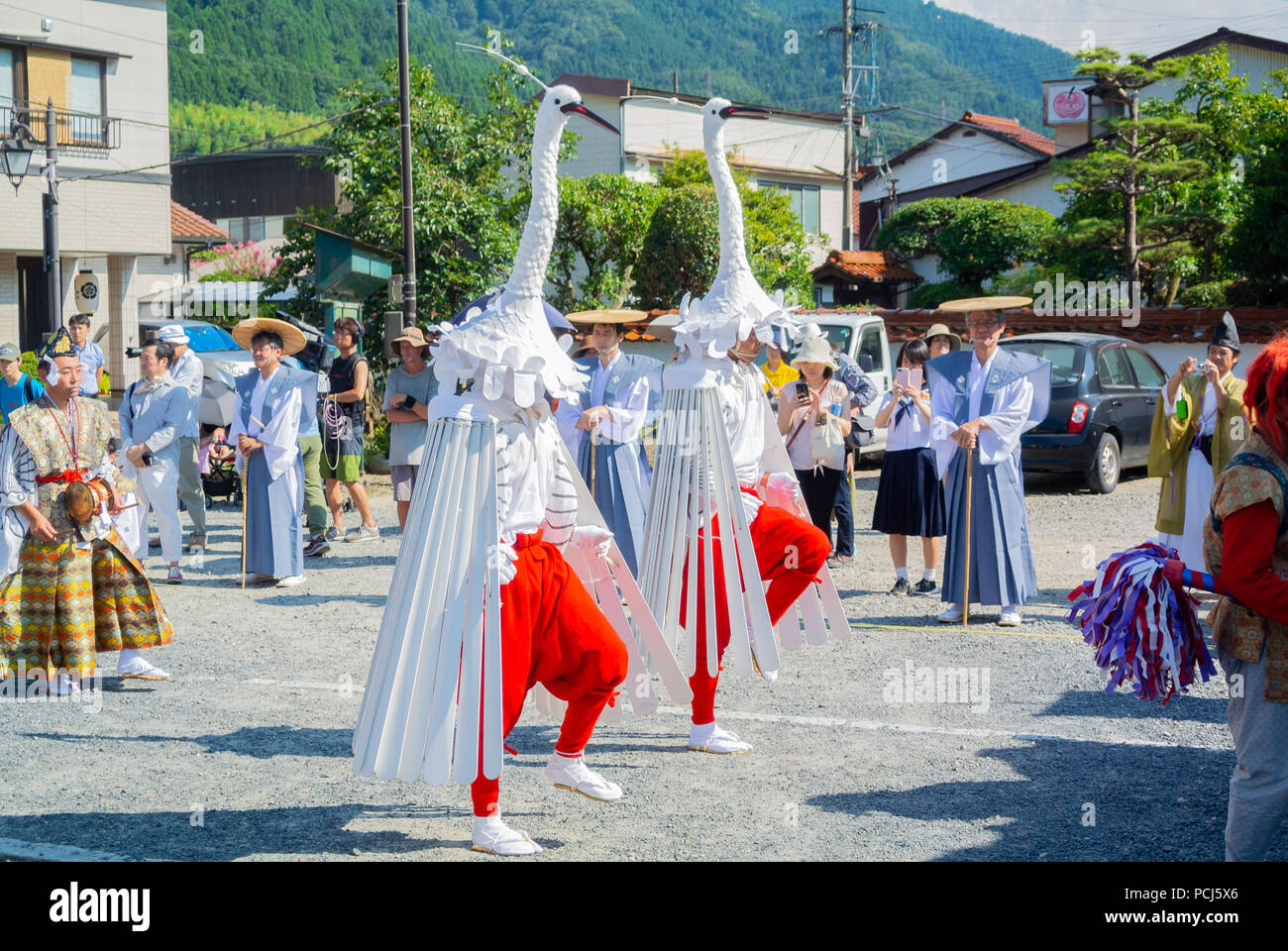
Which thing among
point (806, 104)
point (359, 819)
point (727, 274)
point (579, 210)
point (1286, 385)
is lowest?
point (359, 819)

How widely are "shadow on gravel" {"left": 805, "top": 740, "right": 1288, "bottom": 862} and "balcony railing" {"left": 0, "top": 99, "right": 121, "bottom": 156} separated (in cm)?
2323

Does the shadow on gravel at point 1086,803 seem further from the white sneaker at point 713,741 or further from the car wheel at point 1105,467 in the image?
the car wheel at point 1105,467

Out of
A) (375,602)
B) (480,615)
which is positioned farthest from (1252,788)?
(375,602)

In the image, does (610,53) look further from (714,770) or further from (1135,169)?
(714,770)

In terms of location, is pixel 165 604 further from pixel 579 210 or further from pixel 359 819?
pixel 579 210

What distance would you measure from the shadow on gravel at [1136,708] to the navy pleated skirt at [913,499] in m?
2.82

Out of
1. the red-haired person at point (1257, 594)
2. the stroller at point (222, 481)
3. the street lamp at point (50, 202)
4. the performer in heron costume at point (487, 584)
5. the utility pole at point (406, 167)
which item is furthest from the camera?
the street lamp at point (50, 202)

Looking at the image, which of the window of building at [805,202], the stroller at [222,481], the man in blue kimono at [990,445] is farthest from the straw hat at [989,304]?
the window of building at [805,202]

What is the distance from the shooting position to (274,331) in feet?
30.3

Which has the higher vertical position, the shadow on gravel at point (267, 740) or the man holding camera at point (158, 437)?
the man holding camera at point (158, 437)

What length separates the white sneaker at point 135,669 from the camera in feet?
22.1

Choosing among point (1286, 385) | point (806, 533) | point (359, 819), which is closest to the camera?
point (1286, 385)

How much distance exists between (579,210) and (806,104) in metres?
120

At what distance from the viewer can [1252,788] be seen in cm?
347
